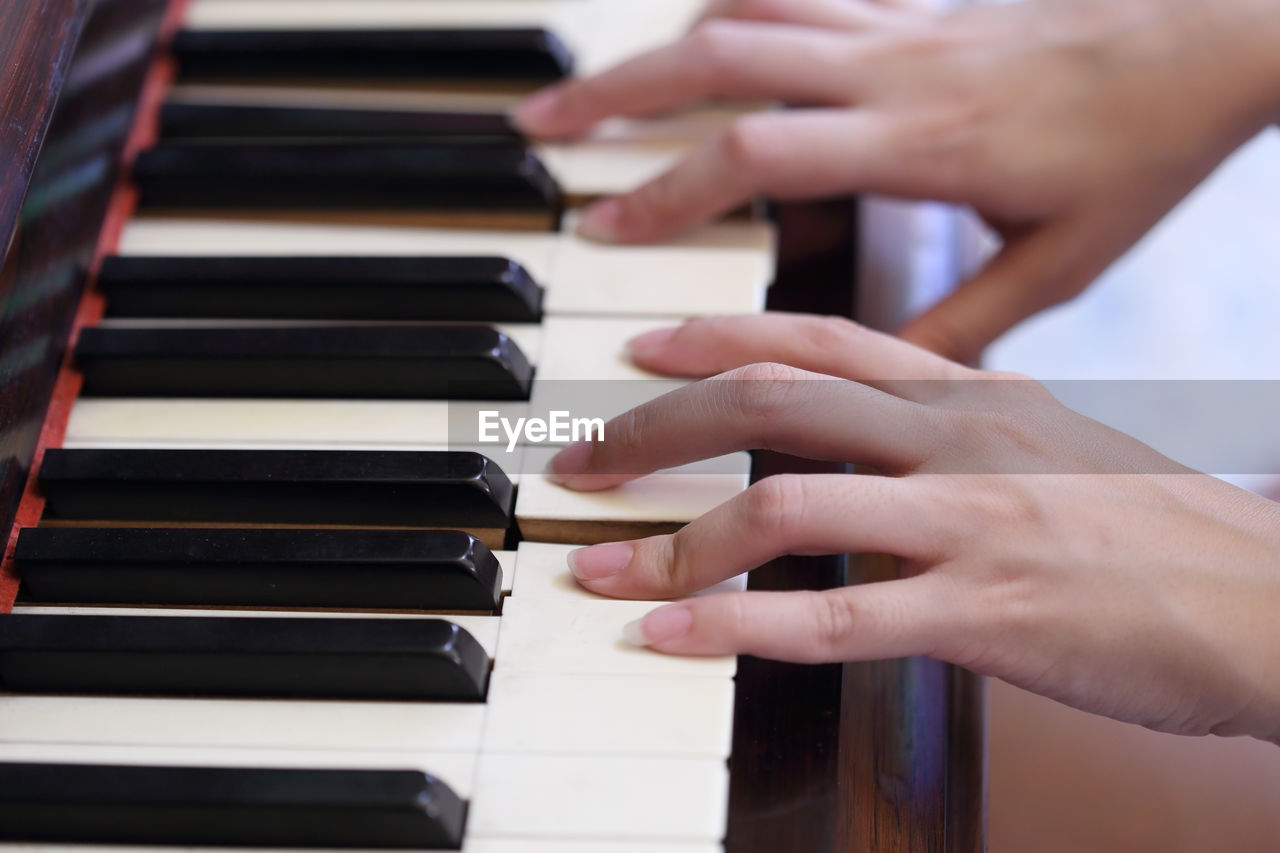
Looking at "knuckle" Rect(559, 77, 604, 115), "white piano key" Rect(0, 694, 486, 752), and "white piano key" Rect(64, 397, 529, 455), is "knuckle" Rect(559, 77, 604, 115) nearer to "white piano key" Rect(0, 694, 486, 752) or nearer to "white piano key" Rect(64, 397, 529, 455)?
"white piano key" Rect(64, 397, 529, 455)

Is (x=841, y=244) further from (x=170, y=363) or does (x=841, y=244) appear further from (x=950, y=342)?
(x=170, y=363)

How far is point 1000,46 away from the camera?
1.24m

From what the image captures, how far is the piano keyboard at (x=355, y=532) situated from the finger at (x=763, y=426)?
0.12ft

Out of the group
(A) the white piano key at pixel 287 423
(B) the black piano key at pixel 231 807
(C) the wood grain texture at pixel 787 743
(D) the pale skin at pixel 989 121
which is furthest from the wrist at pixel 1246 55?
(B) the black piano key at pixel 231 807

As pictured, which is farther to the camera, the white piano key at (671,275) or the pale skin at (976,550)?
the white piano key at (671,275)

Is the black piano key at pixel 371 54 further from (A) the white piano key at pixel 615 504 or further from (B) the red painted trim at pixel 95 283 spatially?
(A) the white piano key at pixel 615 504

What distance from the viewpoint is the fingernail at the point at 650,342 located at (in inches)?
40.2

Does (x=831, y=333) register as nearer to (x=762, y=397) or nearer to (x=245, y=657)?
(x=762, y=397)

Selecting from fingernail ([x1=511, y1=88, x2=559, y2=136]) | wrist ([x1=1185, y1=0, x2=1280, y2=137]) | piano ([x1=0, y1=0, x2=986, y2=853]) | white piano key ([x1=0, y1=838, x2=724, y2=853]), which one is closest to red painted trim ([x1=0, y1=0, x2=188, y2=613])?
piano ([x1=0, y1=0, x2=986, y2=853])

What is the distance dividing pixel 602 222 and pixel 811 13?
1.24 feet

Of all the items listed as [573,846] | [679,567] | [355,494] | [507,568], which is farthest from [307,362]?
[573,846]

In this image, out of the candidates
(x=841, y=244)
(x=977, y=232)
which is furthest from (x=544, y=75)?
(x=977, y=232)

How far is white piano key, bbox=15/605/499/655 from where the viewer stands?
2.76ft

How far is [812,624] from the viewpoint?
0.81 m
